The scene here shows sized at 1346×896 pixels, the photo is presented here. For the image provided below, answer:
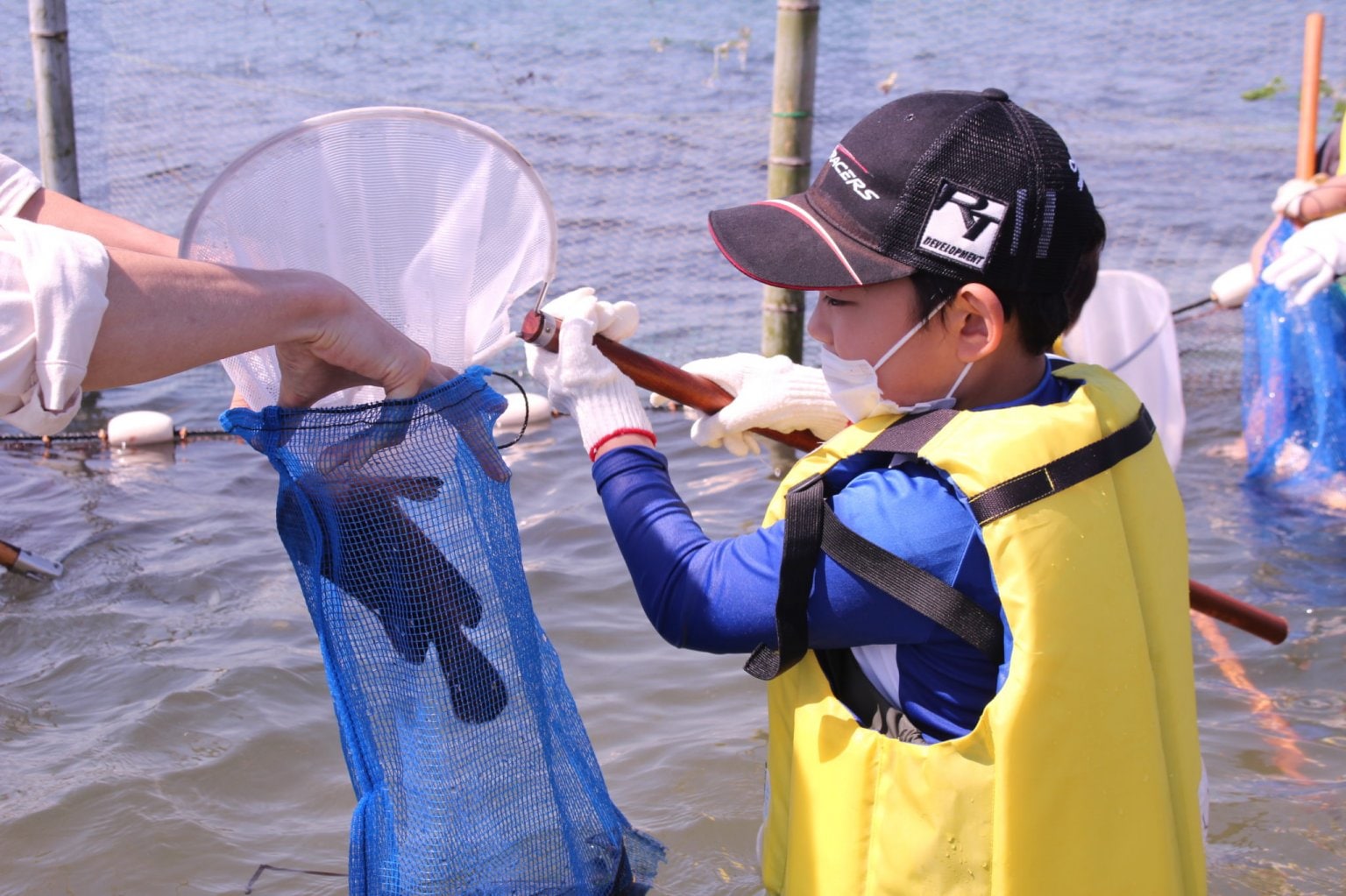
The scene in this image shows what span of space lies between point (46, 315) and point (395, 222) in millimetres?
733

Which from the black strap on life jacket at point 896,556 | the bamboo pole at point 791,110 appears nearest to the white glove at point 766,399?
the black strap on life jacket at point 896,556

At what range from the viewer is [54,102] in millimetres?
6676

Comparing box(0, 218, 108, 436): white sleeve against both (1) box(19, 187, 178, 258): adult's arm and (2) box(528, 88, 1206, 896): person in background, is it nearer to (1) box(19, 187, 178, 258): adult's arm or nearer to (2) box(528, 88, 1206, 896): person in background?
(1) box(19, 187, 178, 258): adult's arm

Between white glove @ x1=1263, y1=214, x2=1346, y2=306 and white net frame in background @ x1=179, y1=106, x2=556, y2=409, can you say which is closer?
white net frame in background @ x1=179, y1=106, x2=556, y2=409

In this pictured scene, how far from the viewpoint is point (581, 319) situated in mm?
2367

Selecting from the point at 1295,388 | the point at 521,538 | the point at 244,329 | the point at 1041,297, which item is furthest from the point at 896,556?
the point at 1295,388

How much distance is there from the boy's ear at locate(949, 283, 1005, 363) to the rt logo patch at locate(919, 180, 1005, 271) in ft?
0.14

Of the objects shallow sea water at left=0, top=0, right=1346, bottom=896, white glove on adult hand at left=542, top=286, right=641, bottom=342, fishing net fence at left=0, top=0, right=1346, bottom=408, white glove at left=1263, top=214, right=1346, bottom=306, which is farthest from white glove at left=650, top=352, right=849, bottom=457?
fishing net fence at left=0, top=0, right=1346, bottom=408

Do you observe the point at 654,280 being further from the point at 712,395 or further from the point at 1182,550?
the point at 1182,550

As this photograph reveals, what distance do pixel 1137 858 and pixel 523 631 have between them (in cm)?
107

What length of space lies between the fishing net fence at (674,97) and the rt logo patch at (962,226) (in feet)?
18.1

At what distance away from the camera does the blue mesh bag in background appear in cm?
213

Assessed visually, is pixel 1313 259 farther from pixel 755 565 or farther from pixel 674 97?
pixel 674 97

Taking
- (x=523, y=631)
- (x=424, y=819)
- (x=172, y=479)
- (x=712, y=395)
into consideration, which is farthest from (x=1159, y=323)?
(x=172, y=479)
